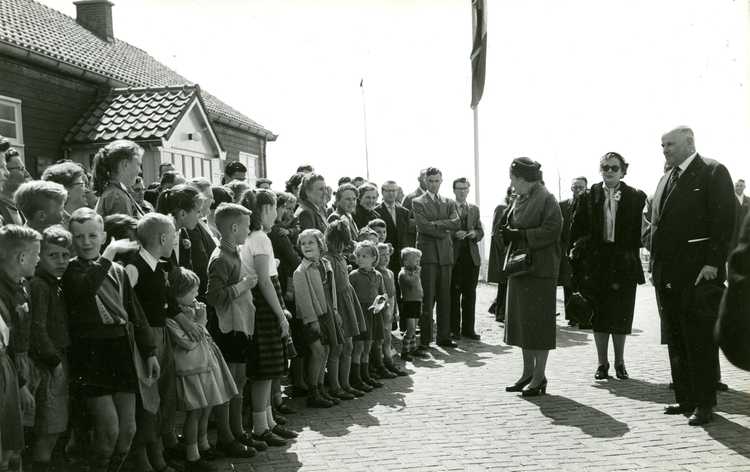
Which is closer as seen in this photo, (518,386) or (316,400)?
(316,400)

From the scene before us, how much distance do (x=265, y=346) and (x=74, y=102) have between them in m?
13.1

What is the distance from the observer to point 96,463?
13.3 feet

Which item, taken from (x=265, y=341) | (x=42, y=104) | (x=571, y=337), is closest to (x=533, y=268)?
(x=265, y=341)

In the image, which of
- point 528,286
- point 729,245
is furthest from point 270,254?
point 729,245

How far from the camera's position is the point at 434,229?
9.38m

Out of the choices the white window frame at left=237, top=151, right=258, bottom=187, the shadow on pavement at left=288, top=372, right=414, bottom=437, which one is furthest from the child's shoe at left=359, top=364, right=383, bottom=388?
the white window frame at left=237, top=151, right=258, bottom=187

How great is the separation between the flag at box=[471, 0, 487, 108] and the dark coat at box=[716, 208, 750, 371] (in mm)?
12429

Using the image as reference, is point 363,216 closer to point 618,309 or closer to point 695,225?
point 618,309

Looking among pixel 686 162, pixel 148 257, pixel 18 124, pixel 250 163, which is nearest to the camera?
pixel 148 257

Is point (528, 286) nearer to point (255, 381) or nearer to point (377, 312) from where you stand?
point (377, 312)

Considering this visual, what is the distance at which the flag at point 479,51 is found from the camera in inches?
564

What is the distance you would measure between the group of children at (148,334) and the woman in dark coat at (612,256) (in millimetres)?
2878

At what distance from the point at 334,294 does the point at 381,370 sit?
1542mm

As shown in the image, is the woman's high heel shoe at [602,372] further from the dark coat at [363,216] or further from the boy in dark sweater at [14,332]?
the boy in dark sweater at [14,332]
